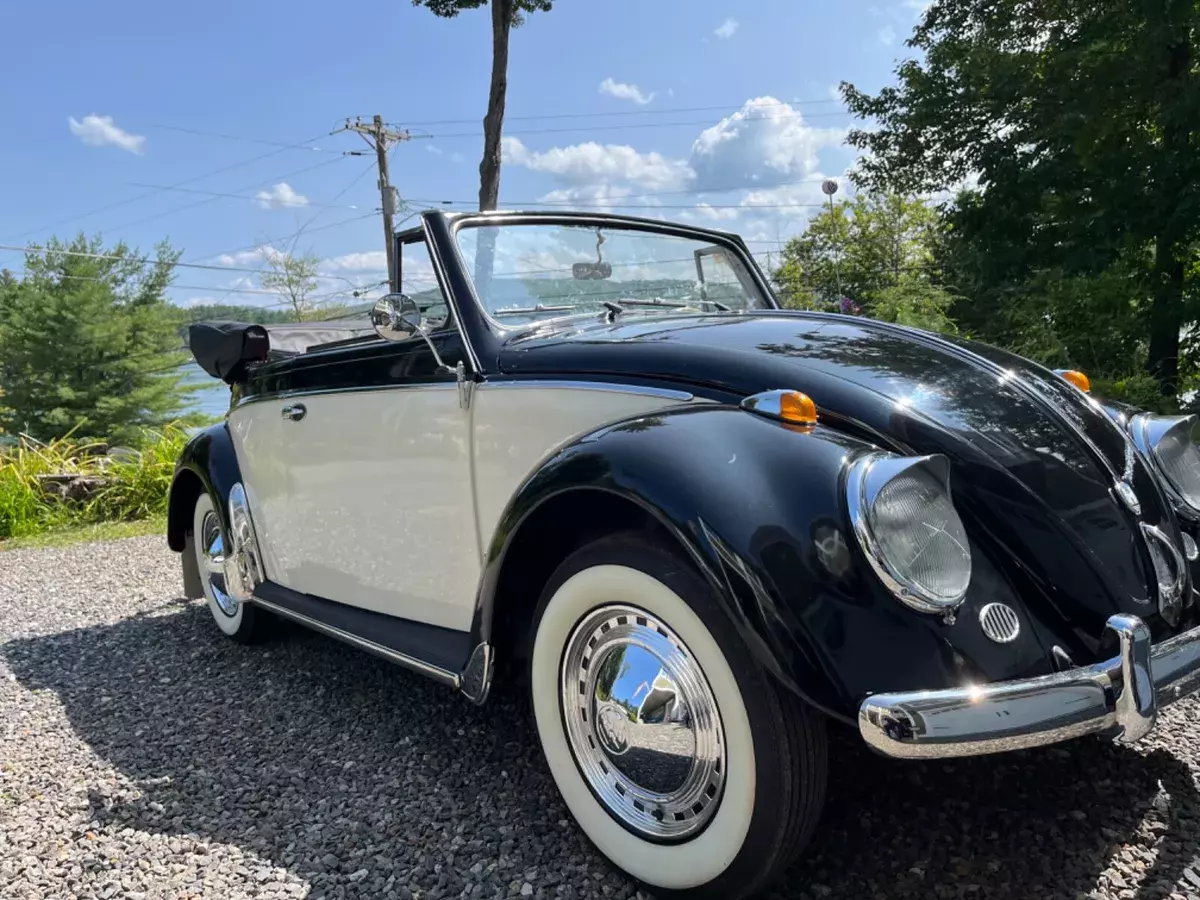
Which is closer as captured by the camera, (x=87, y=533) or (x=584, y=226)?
(x=584, y=226)

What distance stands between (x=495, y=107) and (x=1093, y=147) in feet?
25.8

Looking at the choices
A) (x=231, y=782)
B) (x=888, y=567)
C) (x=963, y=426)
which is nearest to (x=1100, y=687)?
(x=888, y=567)

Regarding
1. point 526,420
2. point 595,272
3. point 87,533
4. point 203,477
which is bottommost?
point 87,533

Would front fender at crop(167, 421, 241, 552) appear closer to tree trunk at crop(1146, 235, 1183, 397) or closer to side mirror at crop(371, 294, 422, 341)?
side mirror at crop(371, 294, 422, 341)

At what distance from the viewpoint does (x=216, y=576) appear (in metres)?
4.36

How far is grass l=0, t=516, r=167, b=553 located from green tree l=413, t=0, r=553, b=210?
605 cm

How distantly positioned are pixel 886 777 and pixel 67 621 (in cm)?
488

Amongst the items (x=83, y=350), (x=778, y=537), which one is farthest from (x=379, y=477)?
(x=83, y=350)

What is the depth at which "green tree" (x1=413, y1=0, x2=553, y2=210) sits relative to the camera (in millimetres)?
11938

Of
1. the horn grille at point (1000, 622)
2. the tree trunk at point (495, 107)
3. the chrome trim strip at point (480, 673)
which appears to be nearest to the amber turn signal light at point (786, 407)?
the horn grille at point (1000, 622)

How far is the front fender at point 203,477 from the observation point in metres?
3.97

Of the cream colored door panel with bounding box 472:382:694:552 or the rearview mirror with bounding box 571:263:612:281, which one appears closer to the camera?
the cream colored door panel with bounding box 472:382:694:552

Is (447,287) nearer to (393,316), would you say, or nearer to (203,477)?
(393,316)

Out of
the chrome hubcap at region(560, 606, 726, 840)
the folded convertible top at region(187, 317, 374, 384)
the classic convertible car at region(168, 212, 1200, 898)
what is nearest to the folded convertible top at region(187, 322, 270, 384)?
the folded convertible top at region(187, 317, 374, 384)
